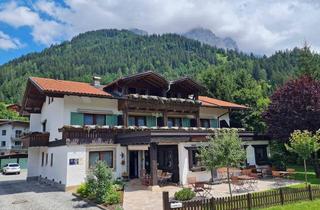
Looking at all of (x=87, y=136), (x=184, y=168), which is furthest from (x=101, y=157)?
(x=184, y=168)

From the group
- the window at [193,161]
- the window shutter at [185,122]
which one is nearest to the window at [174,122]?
the window shutter at [185,122]

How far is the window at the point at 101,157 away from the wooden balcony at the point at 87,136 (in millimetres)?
919

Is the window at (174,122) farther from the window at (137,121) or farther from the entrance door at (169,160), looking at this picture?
the entrance door at (169,160)

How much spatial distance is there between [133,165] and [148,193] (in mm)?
6757

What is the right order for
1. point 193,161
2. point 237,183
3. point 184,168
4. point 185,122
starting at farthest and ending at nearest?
point 185,122 → point 193,161 → point 184,168 → point 237,183

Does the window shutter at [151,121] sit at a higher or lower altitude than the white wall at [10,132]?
Answer: lower

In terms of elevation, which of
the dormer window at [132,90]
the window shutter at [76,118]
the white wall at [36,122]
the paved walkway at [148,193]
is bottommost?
the paved walkway at [148,193]

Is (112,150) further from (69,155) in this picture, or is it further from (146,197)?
(146,197)

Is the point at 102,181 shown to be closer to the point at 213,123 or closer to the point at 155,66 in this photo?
the point at 213,123

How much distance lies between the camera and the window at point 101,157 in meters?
21.9

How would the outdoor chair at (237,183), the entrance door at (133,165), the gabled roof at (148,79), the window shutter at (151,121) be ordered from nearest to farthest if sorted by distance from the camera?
1. the outdoor chair at (237,183)
2. the entrance door at (133,165)
3. the gabled roof at (148,79)
4. the window shutter at (151,121)

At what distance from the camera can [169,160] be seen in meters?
22.4

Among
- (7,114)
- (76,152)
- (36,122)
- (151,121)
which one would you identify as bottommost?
(76,152)

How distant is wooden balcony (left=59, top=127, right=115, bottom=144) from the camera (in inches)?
821
